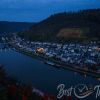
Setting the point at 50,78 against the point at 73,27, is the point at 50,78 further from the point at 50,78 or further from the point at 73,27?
the point at 73,27

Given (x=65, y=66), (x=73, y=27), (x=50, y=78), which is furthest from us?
(x=73, y=27)

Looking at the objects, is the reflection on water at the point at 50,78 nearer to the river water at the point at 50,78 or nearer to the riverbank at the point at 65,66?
the river water at the point at 50,78

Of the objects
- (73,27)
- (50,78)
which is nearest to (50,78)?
(50,78)

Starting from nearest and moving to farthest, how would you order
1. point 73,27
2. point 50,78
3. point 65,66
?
point 50,78, point 65,66, point 73,27

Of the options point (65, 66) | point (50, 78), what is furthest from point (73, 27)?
point (50, 78)

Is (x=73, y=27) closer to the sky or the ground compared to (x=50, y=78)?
closer to the sky

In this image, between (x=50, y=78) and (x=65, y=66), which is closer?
(x=50, y=78)

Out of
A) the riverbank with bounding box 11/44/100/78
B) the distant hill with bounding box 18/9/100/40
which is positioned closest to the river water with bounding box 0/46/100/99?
the riverbank with bounding box 11/44/100/78

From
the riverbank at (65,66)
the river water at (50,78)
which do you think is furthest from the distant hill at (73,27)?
the river water at (50,78)

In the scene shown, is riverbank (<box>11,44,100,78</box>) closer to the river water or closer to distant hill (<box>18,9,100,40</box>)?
the river water
